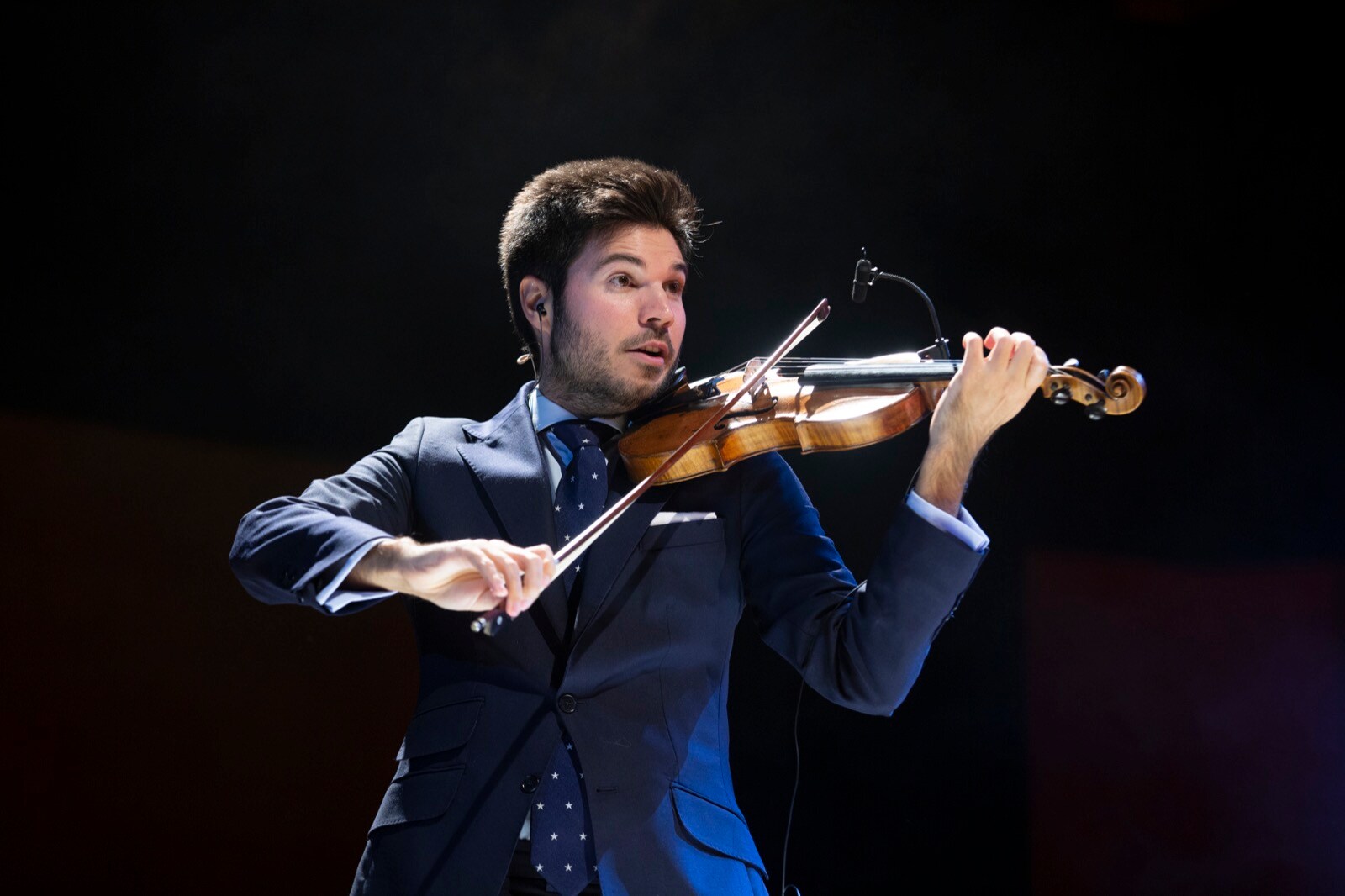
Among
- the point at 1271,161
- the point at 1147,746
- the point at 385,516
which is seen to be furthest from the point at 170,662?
the point at 1271,161

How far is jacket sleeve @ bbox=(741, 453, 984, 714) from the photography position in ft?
5.08

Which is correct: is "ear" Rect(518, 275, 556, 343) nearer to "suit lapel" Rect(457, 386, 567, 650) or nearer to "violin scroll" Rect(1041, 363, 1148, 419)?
"suit lapel" Rect(457, 386, 567, 650)

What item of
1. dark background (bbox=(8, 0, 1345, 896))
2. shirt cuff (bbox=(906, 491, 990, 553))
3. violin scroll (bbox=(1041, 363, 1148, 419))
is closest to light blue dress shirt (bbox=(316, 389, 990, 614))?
shirt cuff (bbox=(906, 491, 990, 553))

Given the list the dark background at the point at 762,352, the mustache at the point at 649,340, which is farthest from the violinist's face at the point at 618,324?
the dark background at the point at 762,352

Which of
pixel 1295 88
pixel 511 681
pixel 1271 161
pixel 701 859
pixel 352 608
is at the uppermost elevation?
pixel 1295 88

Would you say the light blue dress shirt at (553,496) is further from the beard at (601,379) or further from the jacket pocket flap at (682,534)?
the jacket pocket flap at (682,534)

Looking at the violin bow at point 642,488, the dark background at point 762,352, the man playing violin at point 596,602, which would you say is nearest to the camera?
the violin bow at point 642,488

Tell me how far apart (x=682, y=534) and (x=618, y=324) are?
1.50 feet

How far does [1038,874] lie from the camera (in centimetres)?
275

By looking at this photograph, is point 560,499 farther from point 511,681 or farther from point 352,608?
point 352,608

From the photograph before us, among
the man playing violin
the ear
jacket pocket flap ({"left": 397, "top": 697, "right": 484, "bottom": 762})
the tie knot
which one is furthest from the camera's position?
the ear

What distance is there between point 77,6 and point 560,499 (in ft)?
7.01

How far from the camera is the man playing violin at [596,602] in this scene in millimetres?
1483

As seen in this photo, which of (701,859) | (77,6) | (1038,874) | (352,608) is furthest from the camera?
(77,6)
